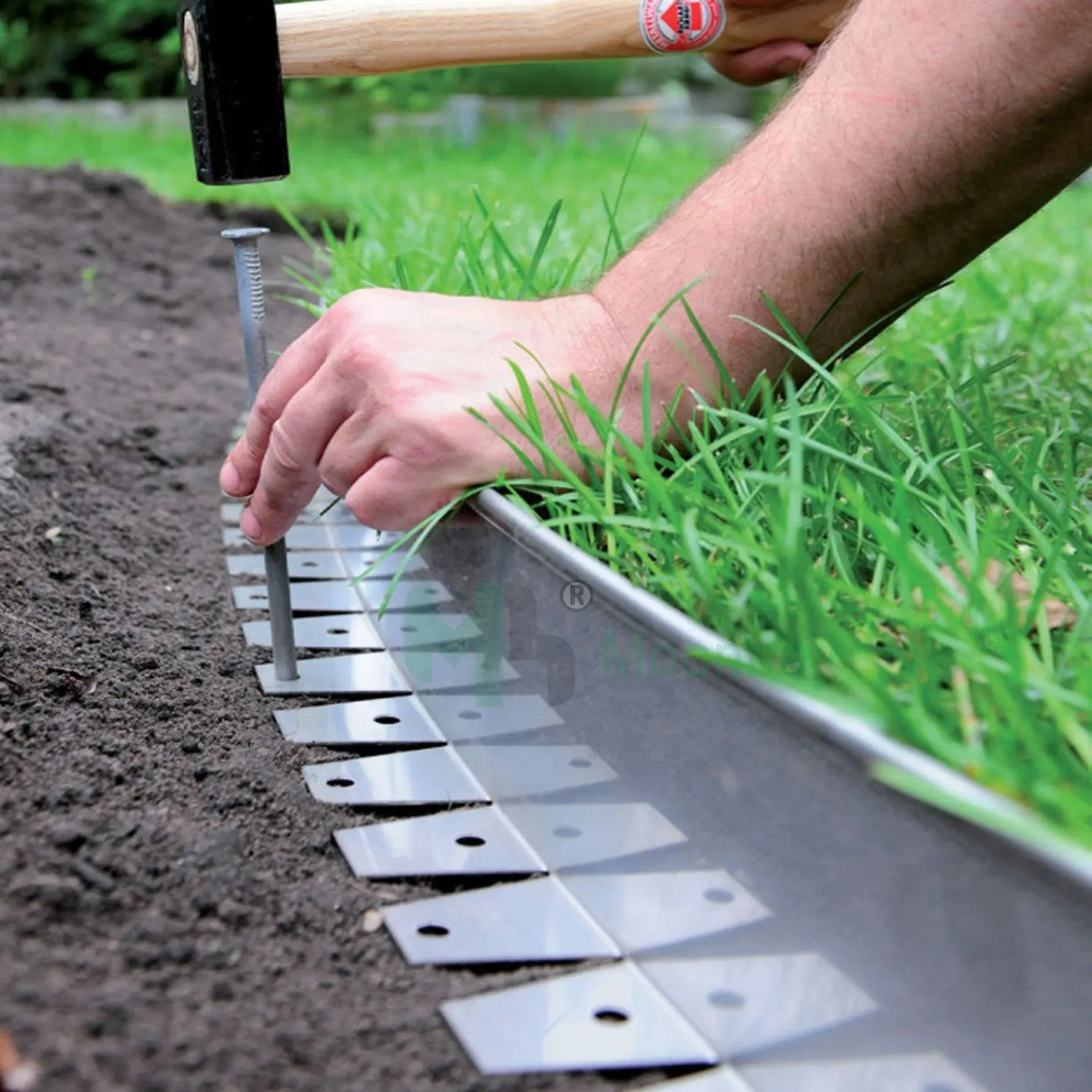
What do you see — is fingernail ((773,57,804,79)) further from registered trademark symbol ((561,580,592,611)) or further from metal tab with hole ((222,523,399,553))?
registered trademark symbol ((561,580,592,611))

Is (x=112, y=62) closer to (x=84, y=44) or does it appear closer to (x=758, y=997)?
(x=84, y=44)

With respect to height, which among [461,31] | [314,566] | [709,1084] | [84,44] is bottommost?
[709,1084]

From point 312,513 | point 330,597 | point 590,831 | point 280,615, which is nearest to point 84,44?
point 312,513

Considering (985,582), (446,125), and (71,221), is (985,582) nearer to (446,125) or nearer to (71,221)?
(71,221)

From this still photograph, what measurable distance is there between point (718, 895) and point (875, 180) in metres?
0.71

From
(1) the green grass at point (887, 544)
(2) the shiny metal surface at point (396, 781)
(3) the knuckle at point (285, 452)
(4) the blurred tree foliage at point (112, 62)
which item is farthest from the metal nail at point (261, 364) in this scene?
(4) the blurred tree foliage at point (112, 62)

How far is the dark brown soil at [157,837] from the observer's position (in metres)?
0.81

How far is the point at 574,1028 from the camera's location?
883mm

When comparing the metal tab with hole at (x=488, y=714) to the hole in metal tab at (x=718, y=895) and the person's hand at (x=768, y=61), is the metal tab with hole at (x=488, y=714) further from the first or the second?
the person's hand at (x=768, y=61)

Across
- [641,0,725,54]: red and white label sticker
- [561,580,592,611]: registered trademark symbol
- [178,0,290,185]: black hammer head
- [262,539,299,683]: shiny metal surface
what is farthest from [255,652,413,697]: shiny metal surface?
[641,0,725,54]: red and white label sticker

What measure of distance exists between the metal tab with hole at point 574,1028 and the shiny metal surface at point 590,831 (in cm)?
13

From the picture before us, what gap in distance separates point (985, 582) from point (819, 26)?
1.39m

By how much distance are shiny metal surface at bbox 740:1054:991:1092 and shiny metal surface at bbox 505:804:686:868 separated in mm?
205

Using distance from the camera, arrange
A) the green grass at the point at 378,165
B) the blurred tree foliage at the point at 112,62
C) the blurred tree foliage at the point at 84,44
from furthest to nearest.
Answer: the blurred tree foliage at the point at 84,44, the blurred tree foliage at the point at 112,62, the green grass at the point at 378,165
